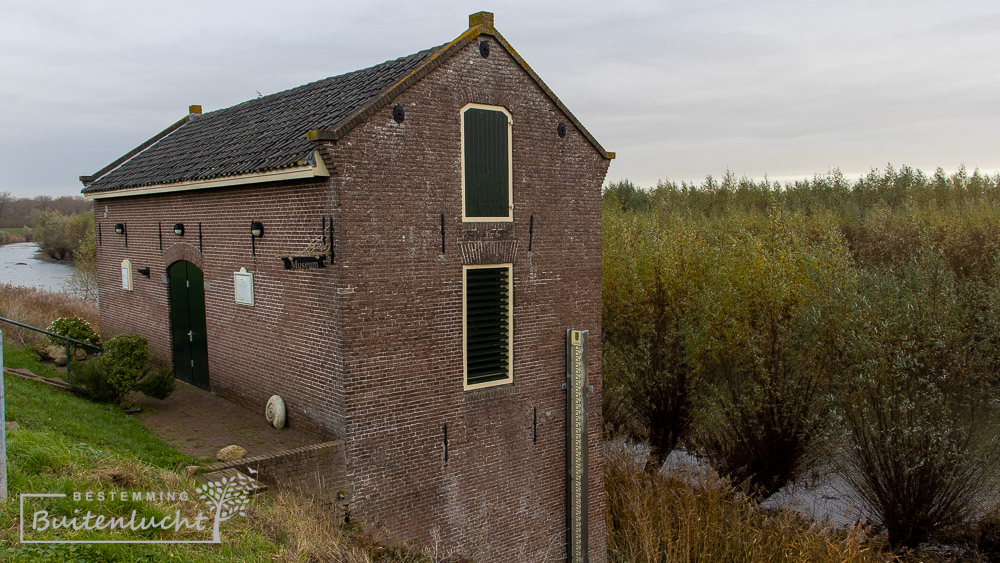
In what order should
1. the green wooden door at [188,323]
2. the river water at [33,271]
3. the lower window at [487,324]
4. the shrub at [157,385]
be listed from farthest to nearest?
the river water at [33,271] < the green wooden door at [188,323] < the shrub at [157,385] < the lower window at [487,324]

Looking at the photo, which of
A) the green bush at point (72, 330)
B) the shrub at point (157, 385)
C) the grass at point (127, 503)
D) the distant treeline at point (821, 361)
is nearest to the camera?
the grass at point (127, 503)

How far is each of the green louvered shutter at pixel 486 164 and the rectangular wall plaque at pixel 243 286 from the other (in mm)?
3848

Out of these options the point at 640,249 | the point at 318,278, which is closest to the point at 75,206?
the point at 640,249

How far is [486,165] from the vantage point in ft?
34.4

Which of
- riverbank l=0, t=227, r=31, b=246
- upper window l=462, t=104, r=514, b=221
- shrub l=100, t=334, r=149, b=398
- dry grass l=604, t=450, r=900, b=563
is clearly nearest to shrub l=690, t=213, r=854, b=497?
dry grass l=604, t=450, r=900, b=563

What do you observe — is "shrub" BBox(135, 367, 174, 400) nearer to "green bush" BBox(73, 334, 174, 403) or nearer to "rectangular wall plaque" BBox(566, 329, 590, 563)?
"green bush" BBox(73, 334, 174, 403)

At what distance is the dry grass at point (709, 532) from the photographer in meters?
11.8

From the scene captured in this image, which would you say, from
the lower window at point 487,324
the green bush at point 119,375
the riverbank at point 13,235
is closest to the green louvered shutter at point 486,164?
the lower window at point 487,324

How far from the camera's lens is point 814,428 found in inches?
604

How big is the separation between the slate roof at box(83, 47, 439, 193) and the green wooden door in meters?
1.85

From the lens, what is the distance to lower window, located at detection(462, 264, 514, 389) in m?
10.5

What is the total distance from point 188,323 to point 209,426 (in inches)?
130

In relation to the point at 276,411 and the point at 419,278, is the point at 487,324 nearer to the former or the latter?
the point at 419,278

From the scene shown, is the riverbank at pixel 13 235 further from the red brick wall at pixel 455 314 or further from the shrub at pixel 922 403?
the shrub at pixel 922 403
